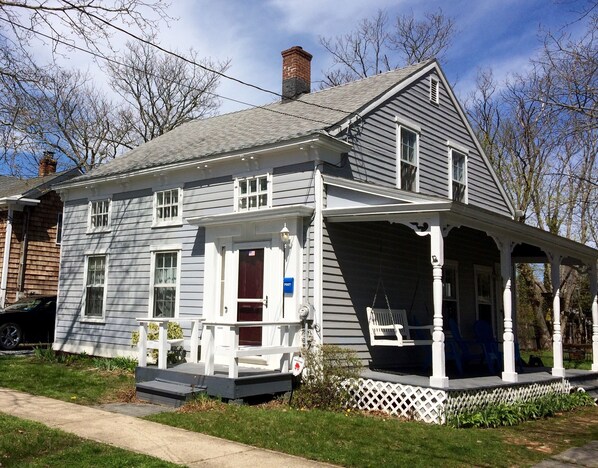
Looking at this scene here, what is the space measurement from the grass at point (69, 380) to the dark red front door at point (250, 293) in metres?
2.23

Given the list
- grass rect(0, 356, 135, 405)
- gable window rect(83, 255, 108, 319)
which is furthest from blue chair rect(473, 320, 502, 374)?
gable window rect(83, 255, 108, 319)

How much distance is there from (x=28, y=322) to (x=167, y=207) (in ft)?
21.3

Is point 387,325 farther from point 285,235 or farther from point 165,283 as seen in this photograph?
point 165,283

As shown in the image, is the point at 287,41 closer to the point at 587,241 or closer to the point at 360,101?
the point at 360,101

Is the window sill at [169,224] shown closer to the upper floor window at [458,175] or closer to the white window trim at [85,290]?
the white window trim at [85,290]

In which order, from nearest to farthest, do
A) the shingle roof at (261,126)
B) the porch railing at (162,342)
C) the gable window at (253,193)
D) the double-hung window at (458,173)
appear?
1. the porch railing at (162,342)
2. the gable window at (253,193)
3. the shingle roof at (261,126)
4. the double-hung window at (458,173)

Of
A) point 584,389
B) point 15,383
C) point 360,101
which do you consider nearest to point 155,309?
point 15,383

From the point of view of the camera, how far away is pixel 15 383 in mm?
10156

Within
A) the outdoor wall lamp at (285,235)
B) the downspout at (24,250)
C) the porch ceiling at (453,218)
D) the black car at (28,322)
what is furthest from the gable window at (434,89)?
the downspout at (24,250)

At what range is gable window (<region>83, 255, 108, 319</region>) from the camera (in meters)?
14.0

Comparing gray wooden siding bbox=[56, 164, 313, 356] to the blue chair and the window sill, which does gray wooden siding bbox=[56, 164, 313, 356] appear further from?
the blue chair

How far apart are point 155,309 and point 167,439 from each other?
6324mm

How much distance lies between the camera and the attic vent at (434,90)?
565 inches

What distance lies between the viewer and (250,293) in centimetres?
1079
